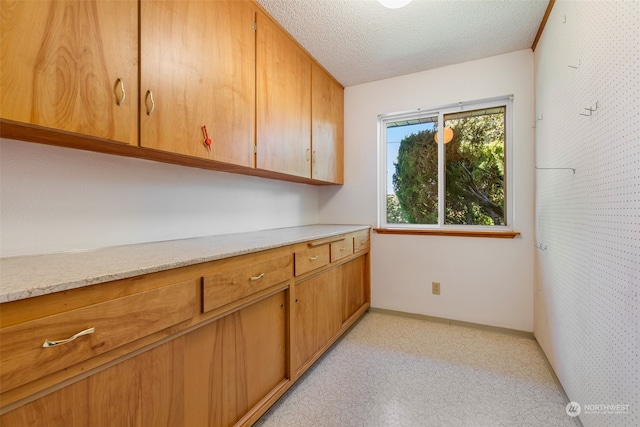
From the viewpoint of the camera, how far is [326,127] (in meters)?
2.58

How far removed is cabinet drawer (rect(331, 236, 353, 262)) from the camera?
2038 millimetres

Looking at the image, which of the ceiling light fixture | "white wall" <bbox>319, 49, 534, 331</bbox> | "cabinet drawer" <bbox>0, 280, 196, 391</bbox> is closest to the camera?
"cabinet drawer" <bbox>0, 280, 196, 391</bbox>

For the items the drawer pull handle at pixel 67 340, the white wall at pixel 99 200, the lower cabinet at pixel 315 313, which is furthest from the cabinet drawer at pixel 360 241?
the drawer pull handle at pixel 67 340

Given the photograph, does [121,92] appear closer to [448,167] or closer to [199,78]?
[199,78]

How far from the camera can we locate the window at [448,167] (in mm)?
2445

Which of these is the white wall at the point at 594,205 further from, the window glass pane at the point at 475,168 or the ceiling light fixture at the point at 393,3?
the ceiling light fixture at the point at 393,3

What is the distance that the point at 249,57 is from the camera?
5.40 ft

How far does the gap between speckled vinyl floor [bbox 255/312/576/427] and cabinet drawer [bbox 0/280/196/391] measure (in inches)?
34.1

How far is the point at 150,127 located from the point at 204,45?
529 millimetres

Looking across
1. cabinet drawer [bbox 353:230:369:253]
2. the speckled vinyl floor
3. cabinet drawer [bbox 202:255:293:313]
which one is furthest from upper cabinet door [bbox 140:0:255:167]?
the speckled vinyl floor

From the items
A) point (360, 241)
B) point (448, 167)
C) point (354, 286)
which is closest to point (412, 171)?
point (448, 167)

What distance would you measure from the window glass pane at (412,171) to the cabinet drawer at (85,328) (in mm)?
2262

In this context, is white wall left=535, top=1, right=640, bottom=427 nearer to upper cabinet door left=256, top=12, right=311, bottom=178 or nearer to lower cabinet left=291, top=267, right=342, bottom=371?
lower cabinet left=291, top=267, right=342, bottom=371

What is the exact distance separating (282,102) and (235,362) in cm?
163
